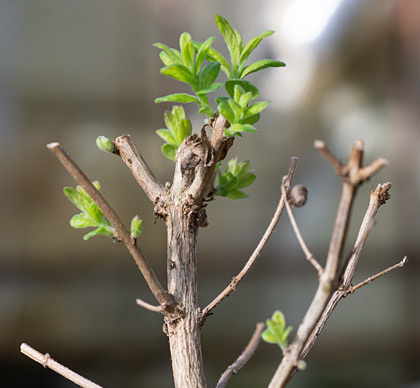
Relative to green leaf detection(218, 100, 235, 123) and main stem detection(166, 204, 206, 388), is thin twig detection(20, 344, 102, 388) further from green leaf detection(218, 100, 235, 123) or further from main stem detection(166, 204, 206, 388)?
green leaf detection(218, 100, 235, 123)

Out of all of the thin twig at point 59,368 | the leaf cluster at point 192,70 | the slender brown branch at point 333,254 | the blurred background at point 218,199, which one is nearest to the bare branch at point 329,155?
the slender brown branch at point 333,254

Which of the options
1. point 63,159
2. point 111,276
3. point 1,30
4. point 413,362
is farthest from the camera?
point 413,362

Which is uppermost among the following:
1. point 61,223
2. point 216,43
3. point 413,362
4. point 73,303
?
point 216,43

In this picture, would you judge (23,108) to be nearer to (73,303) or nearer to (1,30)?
(1,30)

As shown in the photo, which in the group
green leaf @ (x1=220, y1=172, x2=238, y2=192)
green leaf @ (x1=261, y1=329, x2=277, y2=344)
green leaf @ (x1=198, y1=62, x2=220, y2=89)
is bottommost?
green leaf @ (x1=261, y1=329, x2=277, y2=344)

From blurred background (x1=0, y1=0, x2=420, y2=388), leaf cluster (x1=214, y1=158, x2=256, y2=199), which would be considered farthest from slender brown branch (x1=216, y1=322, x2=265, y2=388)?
blurred background (x1=0, y1=0, x2=420, y2=388)

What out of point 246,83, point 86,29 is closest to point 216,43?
point 86,29
